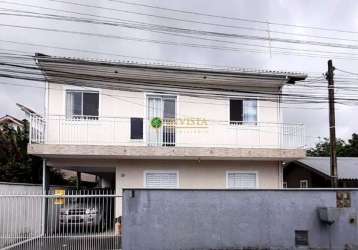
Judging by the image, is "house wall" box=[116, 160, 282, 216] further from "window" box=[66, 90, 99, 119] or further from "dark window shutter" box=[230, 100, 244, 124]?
"window" box=[66, 90, 99, 119]

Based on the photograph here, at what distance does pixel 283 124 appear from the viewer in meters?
20.3

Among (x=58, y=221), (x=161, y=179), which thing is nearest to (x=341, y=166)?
(x=161, y=179)

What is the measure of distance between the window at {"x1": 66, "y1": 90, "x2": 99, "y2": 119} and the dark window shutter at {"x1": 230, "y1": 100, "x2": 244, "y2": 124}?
5.61 m

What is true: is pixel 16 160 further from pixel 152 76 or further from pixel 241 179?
Result: pixel 241 179

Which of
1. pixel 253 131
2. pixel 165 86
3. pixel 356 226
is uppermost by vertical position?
pixel 165 86

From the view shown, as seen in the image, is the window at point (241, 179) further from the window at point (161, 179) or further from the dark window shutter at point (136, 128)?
the dark window shutter at point (136, 128)

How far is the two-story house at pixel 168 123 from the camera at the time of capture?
1908cm

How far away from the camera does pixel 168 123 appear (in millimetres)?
19906

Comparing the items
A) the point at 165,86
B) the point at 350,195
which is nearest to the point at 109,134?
the point at 165,86

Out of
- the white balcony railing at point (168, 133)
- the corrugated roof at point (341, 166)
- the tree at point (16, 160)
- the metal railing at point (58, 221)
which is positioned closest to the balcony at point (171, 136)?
the white balcony railing at point (168, 133)

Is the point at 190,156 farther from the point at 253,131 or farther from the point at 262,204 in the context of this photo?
the point at 262,204

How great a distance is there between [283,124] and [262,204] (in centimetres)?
661

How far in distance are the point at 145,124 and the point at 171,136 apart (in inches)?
45.6

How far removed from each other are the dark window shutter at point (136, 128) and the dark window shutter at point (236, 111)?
3.86 metres
